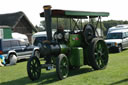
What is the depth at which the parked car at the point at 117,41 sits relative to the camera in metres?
20.0

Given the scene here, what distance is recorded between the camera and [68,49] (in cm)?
962

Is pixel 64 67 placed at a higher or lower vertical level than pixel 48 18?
lower

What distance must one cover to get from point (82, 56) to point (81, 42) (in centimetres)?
76

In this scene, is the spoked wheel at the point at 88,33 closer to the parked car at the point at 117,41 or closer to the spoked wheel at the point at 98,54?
the spoked wheel at the point at 98,54

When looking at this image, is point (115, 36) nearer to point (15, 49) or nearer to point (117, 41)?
point (117, 41)

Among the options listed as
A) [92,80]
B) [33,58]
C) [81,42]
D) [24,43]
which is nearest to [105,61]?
[81,42]

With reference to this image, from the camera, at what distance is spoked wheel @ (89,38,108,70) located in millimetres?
10070

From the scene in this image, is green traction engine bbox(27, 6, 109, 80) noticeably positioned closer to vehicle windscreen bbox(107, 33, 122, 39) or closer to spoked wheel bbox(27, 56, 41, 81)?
spoked wheel bbox(27, 56, 41, 81)

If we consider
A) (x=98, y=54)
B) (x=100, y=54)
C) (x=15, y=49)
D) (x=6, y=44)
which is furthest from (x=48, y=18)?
(x=15, y=49)

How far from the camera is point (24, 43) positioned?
17.5 meters

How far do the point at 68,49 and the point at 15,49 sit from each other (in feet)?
24.4

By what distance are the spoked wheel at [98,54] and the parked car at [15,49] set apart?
6815 mm

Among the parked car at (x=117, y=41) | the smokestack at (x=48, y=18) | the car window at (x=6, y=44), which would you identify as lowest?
the parked car at (x=117, y=41)

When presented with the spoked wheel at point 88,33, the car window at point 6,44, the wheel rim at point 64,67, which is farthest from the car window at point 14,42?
the wheel rim at point 64,67
